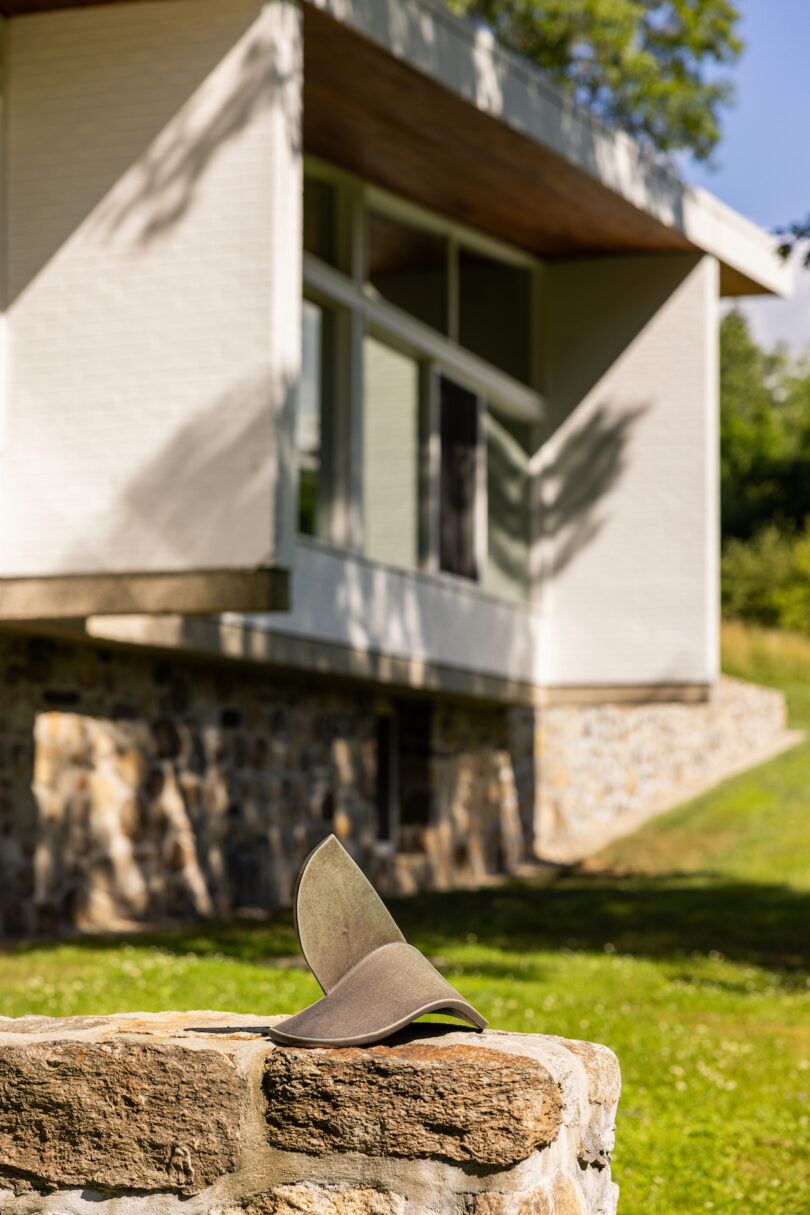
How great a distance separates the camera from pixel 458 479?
550 inches

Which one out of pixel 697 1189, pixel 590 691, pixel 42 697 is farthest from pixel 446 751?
pixel 697 1189

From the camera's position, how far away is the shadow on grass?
972cm

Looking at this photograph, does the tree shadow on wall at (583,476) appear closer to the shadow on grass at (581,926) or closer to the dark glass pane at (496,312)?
the dark glass pane at (496,312)

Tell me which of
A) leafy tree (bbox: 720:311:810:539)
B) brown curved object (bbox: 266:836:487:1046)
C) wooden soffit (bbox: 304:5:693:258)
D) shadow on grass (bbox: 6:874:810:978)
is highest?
leafy tree (bbox: 720:311:810:539)

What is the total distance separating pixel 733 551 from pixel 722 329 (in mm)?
22926

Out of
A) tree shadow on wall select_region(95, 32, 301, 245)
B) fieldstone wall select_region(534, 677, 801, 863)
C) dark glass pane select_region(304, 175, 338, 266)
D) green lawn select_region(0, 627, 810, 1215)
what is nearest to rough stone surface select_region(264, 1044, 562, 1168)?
green lawn select_region(0, 627, 810, 1215)

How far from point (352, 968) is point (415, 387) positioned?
1055cm

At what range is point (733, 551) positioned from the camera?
35562mm

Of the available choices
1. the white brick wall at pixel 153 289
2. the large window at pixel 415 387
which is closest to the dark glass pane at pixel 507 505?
the large window at pixel 415 387

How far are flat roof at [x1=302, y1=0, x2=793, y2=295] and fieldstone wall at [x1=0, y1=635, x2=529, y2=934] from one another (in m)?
4.56

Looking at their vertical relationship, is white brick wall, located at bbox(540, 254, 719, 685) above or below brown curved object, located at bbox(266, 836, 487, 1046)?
above

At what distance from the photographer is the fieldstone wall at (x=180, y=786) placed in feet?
32.8

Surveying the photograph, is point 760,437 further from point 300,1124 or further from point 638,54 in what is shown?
point 300,1124

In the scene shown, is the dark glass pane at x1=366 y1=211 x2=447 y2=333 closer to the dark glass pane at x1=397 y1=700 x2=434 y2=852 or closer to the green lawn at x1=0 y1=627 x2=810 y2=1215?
the dark glass pane at x1=397 y1=700 x2=434 y2=852
